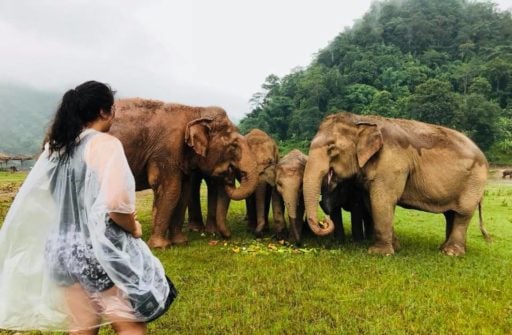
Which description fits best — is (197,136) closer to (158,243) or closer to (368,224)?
(158,243)

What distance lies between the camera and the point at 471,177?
29.9 ft

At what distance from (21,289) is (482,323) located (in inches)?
176

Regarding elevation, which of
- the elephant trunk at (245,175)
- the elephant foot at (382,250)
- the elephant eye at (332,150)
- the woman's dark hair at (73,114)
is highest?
the woman's dark hair at (73,114)

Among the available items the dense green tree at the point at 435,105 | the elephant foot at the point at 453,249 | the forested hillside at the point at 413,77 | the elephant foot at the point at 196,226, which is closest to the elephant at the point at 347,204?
the elephant foot at the point at 453,249

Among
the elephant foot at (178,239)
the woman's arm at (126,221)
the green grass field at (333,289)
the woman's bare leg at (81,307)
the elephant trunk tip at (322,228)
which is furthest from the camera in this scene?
the elephant foot at (178,239)

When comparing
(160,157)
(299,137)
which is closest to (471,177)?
(160,157)

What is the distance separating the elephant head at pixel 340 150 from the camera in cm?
840

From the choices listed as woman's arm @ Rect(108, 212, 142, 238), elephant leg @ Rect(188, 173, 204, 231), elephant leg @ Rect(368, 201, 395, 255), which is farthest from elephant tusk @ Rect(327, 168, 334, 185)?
woman's arm @ Rect(108, 212, 142, 238)

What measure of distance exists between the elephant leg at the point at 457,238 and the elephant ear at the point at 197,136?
477 centimetres

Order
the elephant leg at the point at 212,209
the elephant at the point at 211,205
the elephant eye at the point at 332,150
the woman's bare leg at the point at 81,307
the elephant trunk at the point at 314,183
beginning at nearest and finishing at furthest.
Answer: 1. the woman's bare leg at the point at 81,307
2. the elephant trunk at the point at 314,183
3. the elephant eye at the point at 332,150
4. the elephant at the point at 211,205
5. the elephant leg at the point at 212,209

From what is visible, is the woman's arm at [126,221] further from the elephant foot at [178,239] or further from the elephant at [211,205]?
the elephant at [211,205]

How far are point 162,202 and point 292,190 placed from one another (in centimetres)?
239

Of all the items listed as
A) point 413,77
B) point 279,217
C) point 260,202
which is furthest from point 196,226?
point 413,77

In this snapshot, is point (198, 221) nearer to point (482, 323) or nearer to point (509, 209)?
point (482, 323)
